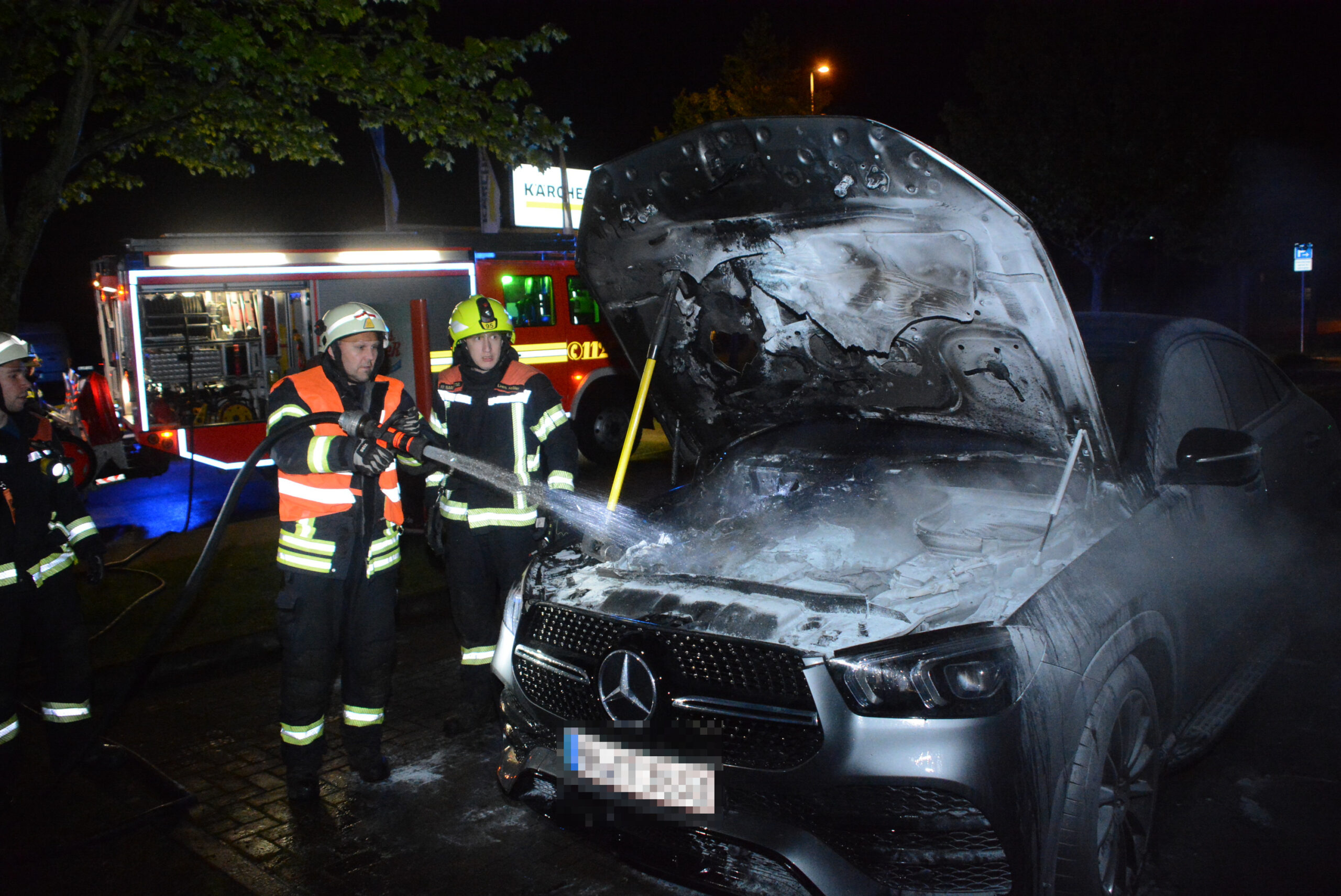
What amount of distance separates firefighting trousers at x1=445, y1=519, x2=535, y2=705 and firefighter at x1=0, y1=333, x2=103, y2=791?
4.97ft

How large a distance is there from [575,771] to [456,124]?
240 inches

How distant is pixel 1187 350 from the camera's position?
11.8ft

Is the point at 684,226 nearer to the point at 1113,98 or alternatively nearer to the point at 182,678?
the point at 182,678

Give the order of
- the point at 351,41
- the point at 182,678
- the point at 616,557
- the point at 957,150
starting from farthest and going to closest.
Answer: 1. the point at 957,150
2. the point at 351,41
3. the point at 182,678
4. the point at 616,557

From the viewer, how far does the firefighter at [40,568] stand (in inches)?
145

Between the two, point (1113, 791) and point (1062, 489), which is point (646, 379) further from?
point (1113, 791)

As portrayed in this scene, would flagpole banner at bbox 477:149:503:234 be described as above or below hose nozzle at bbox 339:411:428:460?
above

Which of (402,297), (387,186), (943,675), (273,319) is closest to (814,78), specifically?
(387,186)

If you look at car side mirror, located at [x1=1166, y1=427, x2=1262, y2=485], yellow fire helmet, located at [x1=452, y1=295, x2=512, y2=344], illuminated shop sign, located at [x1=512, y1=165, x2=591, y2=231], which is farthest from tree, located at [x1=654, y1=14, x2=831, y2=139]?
car side mirror, located at [x1=1166, y1=427, x2=1262, y2=485]

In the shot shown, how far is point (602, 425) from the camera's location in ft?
39.1

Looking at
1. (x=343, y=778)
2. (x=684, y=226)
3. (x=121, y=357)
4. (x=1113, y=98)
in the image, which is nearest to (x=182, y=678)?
(x=343, y=778)

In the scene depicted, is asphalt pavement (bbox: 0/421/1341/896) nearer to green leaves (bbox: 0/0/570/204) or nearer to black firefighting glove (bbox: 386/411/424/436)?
black firefighting glove (bbox: 386/411/424/436)

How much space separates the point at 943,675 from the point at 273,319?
395 inches

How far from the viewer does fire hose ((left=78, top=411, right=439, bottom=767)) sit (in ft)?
11.9
